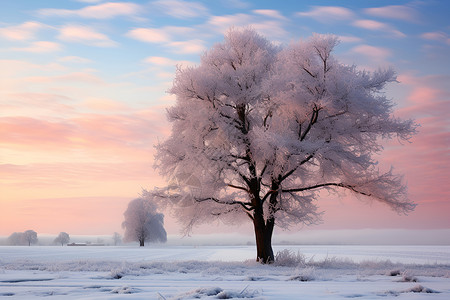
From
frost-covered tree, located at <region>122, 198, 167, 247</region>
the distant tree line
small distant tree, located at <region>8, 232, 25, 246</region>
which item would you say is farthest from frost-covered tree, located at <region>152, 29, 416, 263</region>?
small distant tree, located at <region>8, 232, 25, 246</region>

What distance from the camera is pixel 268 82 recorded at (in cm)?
1538

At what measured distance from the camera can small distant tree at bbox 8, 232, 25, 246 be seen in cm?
8888

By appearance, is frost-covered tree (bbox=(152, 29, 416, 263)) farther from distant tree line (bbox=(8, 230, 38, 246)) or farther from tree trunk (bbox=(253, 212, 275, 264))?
distant tree line (bbox=(8, 230, 38, 246))

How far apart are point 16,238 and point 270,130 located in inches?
3599

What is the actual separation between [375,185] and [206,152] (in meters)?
7.24

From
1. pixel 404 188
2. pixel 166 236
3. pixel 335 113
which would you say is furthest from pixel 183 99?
pixel 166 236

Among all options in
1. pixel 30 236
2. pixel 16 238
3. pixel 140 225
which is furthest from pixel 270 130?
pixel 16 238

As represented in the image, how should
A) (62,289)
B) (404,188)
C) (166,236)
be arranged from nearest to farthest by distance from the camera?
1. (62,289)
2. (404,188)
3. (166,236)

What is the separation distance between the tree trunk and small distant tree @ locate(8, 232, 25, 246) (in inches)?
3399

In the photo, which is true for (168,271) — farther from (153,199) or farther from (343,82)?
(343,82)

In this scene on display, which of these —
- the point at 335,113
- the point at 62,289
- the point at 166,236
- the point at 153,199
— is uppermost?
the point at 335,113

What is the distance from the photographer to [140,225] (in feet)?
186

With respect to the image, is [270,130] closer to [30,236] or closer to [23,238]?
[30,236]

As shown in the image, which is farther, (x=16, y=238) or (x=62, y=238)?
(x=62, y=238)
